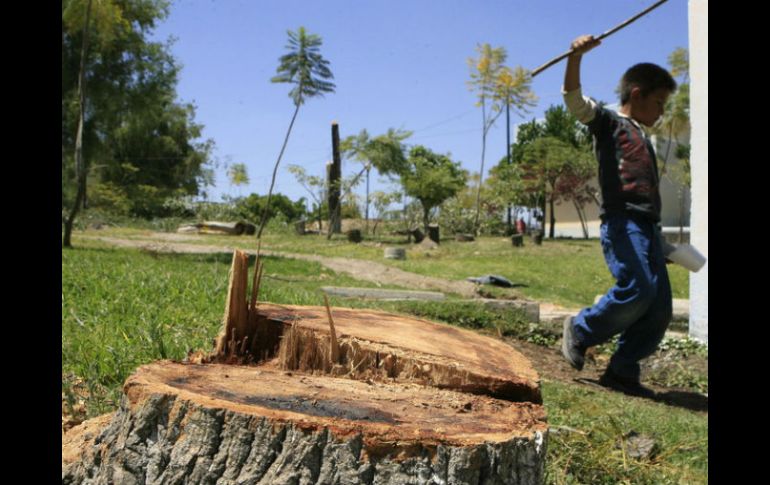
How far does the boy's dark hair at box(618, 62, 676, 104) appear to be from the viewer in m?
3.94

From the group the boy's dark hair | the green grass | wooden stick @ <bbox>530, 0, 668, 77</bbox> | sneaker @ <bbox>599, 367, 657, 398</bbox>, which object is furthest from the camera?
sneaker @ <bbox>599, 367, 657, 398</bbox>

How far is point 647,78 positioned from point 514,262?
34.2 ft

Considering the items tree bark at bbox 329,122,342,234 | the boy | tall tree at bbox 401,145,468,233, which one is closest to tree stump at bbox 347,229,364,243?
tree bark at bbox 329,122,342,234

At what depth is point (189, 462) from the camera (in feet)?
4.92

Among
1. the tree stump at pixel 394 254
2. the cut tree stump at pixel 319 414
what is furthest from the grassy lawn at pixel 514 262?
the cut tree stump at pixel 319 414

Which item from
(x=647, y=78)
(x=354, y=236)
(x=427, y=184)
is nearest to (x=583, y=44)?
(x=647, y=78)

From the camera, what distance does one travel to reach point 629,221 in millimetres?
3807

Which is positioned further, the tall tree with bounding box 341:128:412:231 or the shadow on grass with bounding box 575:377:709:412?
the tall tree with bounding box 341:128:412:231

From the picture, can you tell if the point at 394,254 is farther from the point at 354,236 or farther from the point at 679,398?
the point at 679,398

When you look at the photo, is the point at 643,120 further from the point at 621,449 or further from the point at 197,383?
the point at 197,383

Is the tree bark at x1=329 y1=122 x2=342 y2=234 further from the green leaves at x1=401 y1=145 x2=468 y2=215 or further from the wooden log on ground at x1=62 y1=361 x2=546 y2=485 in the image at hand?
the wooden log on ground at x1=62 y1=361 x2=546 y2=485

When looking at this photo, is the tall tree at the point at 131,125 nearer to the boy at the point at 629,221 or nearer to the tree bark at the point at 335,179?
the tree bark at the point at 335,179

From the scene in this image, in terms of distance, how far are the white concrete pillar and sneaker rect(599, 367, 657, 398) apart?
6.57 feet

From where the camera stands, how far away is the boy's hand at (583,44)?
358 centimetres
